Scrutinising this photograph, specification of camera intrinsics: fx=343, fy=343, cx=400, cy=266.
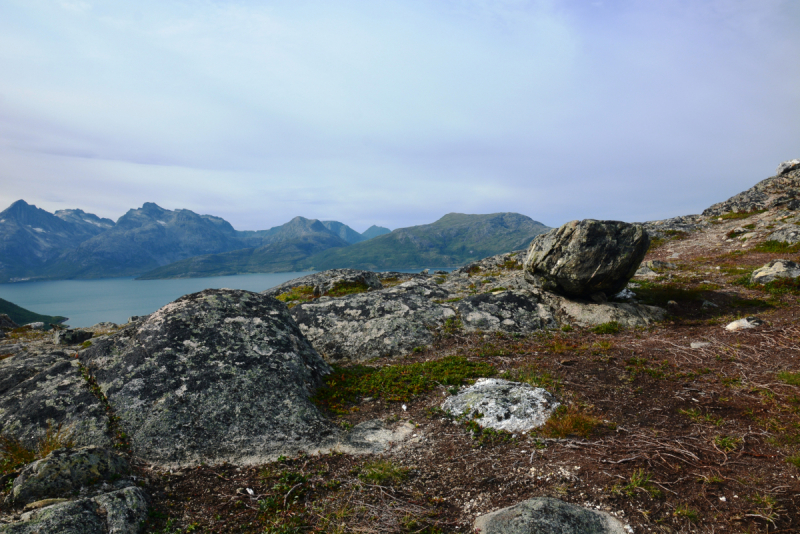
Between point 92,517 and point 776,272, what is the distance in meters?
27.8

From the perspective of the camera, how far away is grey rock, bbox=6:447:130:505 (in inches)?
214

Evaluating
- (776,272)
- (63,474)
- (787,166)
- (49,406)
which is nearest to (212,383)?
(63,474)

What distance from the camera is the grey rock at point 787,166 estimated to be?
4816 cm

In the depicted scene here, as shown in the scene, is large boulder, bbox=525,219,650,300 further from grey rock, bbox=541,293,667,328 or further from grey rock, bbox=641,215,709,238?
grey rock, bbox=641,215,709,238

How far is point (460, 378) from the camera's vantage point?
10.7 meters

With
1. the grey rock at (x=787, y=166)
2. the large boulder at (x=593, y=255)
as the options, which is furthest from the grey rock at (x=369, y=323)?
the grey rock at (x=787, y=166)

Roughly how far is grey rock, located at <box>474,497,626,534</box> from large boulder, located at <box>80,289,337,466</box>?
4.11 meters

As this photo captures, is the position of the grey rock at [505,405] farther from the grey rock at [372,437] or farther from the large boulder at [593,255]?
the large boulder at [593,255]

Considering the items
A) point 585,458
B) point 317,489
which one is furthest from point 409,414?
point 585,458

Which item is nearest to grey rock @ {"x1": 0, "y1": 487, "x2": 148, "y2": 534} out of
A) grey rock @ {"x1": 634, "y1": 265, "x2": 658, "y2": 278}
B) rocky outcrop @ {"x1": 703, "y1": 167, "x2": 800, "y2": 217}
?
grey rock @ {"x1": 634, "y1": 265, "x2": 658, "y2": 278}

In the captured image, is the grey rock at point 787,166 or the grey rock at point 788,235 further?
the grey rock at point 787,166

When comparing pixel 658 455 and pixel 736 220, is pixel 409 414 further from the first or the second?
pixel 736 220

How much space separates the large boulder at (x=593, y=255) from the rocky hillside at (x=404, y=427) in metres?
0.20

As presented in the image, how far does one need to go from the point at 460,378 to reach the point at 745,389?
7249 millimetres
